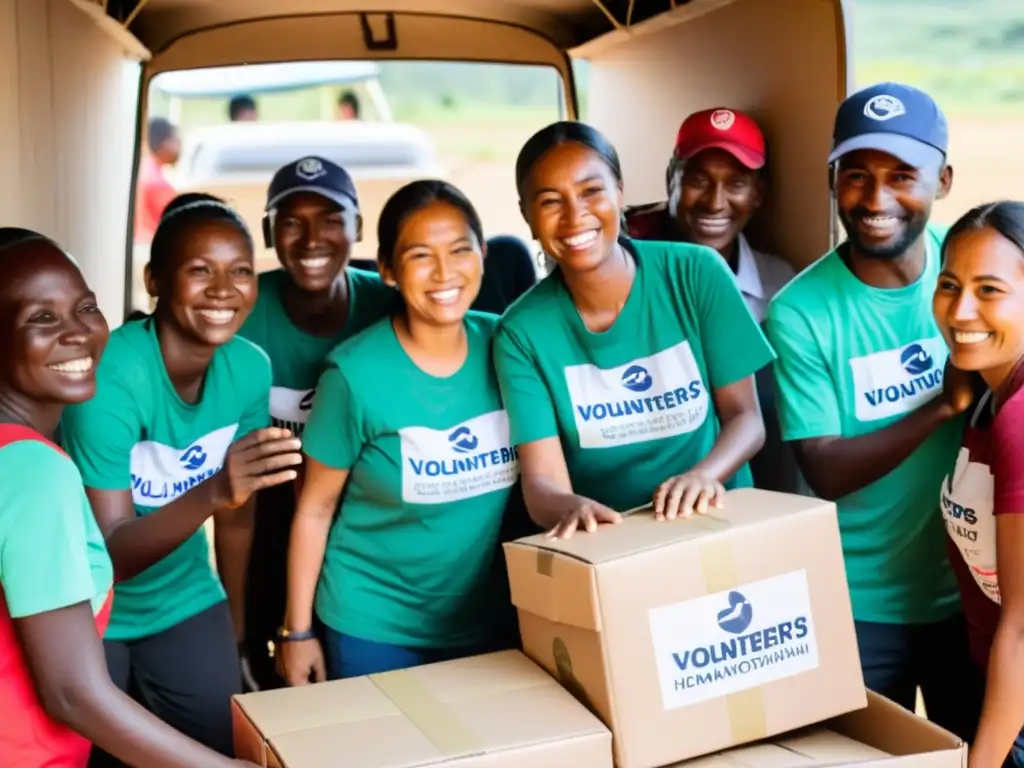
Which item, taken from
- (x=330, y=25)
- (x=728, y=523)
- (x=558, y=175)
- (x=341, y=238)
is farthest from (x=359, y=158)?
(x=728, y=523)

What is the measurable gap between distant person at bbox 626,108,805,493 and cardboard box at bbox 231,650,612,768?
3.77ft

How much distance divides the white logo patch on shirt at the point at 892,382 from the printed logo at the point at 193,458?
3.86 ft

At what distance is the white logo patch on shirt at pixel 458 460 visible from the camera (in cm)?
198

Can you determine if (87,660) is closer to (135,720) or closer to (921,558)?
(135,720)

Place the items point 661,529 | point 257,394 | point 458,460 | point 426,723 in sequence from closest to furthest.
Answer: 1. point 426,723
2. point 661,529
3. point 458,460
4. point 257,394

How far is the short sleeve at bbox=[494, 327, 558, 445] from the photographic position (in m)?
1.96

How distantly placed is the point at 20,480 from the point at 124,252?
2155mm

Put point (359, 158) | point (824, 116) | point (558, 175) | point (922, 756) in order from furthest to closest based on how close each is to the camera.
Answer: point (359, 158) → point (824, 116) → point (558, 175) → point (922, 756)

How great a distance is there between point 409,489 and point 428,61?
6.22 feet

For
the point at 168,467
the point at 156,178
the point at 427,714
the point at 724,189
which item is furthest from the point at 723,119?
the point at 156,178

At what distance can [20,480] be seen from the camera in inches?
52.7

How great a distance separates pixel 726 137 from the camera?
264cm

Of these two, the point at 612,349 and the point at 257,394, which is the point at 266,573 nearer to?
the point at 257,394

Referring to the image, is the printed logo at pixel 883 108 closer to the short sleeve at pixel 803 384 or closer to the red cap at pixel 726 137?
the short sleeve at pixel 803 384
